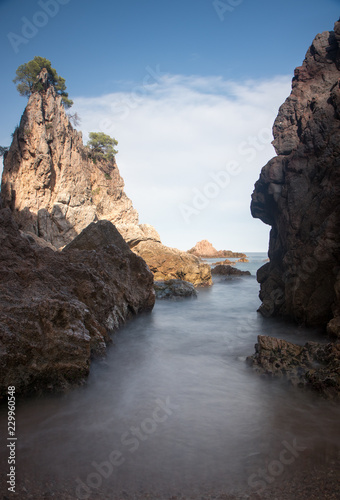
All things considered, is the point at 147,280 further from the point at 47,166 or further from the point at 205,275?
the point at 47,166

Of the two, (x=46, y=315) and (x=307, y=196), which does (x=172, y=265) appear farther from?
(x=46, y=315)

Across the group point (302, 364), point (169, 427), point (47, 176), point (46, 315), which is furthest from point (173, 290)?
point (47, 176)

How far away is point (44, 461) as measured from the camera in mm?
2350

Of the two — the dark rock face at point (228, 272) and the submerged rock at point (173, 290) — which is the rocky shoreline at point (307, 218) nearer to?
the submerged rock at point (173, 290)

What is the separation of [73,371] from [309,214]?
19.5 ft

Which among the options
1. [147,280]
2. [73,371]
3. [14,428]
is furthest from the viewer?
[147,280]

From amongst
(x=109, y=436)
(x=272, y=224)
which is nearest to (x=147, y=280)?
(x=272, y=224)

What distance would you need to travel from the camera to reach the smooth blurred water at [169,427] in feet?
7.49

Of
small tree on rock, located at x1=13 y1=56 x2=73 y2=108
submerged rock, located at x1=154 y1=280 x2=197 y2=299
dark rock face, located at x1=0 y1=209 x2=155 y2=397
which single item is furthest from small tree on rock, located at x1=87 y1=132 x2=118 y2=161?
dark rock face, located at x1=0 y1=209 x2=155 y2=397

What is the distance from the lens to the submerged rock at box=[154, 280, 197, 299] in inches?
530

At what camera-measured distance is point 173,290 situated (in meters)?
13.9

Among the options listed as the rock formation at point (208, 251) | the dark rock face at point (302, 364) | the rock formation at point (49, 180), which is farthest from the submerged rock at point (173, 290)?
the rock formation at point (208, 251)

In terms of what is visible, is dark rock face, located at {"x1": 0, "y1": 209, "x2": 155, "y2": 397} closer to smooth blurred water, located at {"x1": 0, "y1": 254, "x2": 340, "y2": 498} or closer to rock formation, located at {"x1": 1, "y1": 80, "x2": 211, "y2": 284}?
smooth blurred water, located at {"x1": 0, "y1": 254, "x2": 340, "y2": 498}

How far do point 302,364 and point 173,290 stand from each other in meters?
9.77
